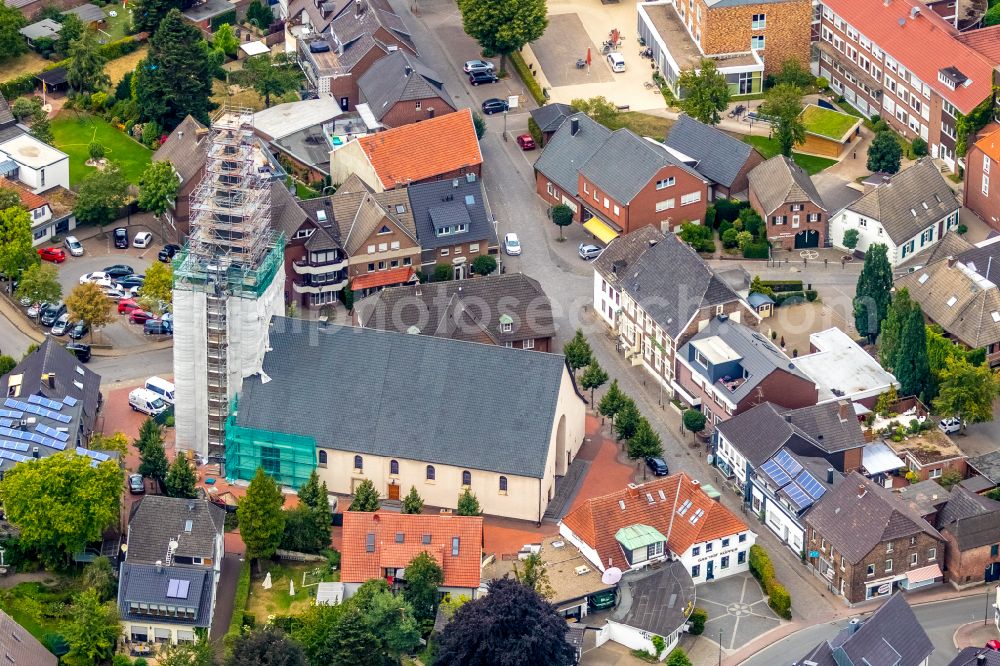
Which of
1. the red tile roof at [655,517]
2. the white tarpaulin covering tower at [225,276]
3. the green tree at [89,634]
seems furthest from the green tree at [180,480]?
the red tile roof at [655,517]

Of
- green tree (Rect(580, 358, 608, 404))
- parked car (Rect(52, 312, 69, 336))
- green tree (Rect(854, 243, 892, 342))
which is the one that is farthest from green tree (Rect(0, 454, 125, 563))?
green tree (Rect(854, 243, 892, 342))

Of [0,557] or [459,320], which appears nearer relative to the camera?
[0,557]

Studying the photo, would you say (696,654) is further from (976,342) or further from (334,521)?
(976,342)

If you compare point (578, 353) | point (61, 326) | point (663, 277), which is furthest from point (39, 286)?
point (663, 277)

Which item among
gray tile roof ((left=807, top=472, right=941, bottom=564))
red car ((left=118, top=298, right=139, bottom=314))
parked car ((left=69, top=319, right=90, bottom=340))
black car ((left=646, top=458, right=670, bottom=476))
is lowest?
red car ((left=118, top=298, right=139, bottom=314))

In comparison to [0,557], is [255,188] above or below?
above

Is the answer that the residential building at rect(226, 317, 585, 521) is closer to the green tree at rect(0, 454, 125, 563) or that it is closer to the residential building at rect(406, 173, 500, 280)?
the green tree at rect(0, 454, 125, 563)

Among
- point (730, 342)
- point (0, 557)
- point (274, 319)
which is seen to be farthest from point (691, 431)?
point (0, 557)
